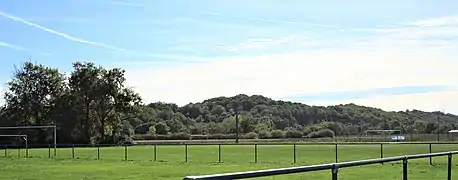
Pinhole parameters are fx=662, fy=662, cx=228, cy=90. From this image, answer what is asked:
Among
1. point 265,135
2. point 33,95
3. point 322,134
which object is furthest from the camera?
point 322,134

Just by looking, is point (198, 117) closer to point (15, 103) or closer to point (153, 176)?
point (15, 103)

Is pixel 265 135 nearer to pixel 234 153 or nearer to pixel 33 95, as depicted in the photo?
pixel 33 95

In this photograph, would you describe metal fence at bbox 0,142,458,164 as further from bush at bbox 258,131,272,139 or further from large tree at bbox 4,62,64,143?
bush at bbox 258,131,272,139

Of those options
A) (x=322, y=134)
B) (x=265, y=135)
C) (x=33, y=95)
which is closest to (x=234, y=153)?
(x=33, y=95)

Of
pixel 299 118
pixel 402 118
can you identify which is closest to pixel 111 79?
pixel 299 118

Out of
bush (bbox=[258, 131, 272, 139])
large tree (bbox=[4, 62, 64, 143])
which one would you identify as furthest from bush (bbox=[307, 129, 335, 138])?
large tree (bbox=[4, 62, 64, 143])

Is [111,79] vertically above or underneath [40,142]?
above

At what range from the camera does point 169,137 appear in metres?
122

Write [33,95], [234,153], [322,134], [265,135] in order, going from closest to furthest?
[234,153]
[33,95]
[265,135]
[322,134]

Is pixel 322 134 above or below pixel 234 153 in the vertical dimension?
below

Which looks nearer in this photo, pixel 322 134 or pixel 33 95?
pixel 33 95

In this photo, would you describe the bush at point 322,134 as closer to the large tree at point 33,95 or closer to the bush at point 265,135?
the bush at point 265,135

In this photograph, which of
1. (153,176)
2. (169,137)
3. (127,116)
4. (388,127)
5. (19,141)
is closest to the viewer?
(153,176)

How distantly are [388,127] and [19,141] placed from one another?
11317cm
